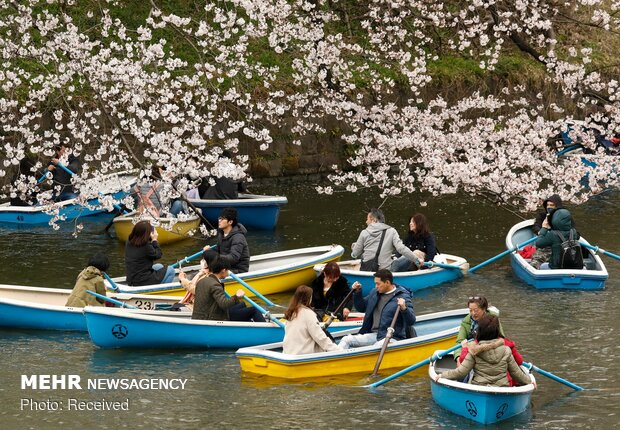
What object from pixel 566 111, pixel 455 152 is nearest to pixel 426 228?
pixel 455 152

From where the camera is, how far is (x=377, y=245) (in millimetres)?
20141

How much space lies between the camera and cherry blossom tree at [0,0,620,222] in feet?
74.8

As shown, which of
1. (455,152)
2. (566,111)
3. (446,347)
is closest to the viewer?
(446,347)

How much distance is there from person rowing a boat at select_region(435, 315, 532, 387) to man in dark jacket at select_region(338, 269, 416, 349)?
2110mm

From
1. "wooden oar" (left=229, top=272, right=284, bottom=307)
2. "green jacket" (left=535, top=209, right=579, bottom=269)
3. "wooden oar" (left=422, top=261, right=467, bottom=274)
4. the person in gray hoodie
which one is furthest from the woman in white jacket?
"green jacket" (left=535, top=209, right=579, bottom=269)

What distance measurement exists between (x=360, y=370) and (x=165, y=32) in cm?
1983

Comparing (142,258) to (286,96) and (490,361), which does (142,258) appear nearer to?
(490,361)

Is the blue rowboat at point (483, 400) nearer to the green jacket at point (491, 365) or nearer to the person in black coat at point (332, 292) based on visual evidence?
the green jacket at point (491, 365)

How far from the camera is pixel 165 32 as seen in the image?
33.3 meters

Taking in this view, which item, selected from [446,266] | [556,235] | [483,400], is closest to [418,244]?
[446,266]

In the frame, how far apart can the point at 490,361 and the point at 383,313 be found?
2487mm

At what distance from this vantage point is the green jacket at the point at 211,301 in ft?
54.0

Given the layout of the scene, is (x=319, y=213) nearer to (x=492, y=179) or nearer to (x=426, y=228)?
(x=492, y=179)

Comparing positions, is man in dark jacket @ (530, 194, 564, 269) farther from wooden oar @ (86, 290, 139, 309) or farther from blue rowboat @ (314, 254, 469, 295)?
wooden oar @ (86, 290, 139, 309)
